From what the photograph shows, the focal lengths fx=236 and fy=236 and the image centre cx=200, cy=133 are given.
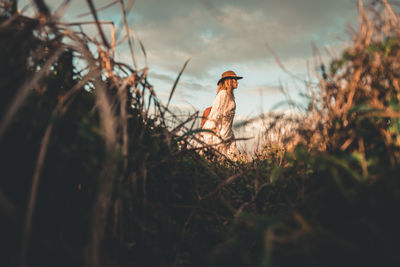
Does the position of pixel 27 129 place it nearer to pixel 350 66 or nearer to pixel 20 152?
pixel 20 152

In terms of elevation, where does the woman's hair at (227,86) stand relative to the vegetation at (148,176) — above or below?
above

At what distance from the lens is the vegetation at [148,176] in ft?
2.38

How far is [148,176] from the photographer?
1219 millimetres

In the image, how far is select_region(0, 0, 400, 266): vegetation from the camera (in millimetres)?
725

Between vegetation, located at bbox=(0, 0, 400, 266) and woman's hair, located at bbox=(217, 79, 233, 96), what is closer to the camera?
vegetation, located at bbox=(0, 0, 400, 266)

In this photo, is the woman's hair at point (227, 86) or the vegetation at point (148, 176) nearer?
the vegetation at point (148, 176)

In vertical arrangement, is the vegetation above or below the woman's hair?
below

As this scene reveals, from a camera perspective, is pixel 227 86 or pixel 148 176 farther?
pixel 227 86

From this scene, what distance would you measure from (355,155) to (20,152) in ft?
4.06

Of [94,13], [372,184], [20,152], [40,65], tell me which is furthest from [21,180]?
[372,184]

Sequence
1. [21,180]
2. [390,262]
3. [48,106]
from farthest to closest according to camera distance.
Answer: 1. [48,106]
2. [21,180]
3. [390,262]

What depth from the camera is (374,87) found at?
105cm

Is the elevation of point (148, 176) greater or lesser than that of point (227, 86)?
lesser

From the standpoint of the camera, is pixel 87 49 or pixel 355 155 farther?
pixel 87 49
